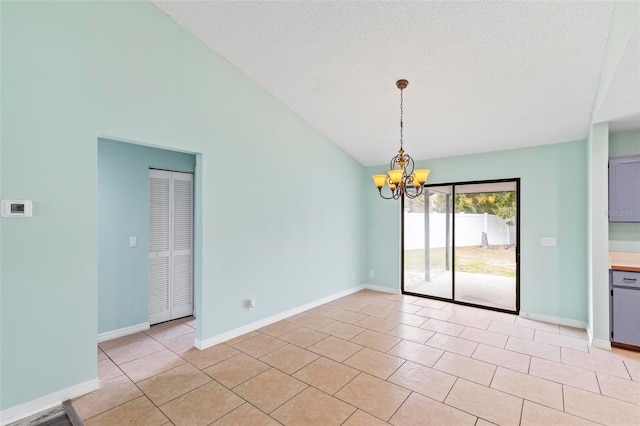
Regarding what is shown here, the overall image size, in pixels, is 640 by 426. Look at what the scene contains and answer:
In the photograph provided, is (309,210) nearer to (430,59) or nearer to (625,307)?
(430,59)

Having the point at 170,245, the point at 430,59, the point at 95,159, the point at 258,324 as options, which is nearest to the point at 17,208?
the point at 95,159

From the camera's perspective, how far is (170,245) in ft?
14.4

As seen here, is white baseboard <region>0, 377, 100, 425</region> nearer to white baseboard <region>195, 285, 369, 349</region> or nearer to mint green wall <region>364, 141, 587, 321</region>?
white baseboard <region>195, 285, 369, 349</region>

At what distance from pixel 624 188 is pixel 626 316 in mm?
1481

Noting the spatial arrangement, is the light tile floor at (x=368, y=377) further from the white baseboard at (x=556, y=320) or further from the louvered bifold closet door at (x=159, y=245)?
the louvered bifold closet door at (x=159, y=245)

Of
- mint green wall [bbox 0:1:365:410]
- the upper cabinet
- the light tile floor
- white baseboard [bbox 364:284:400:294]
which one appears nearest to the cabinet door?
the light tile floor

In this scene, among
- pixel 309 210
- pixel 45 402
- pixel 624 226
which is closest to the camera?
pixel 45 402

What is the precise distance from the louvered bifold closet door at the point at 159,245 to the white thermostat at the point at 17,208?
1.86 metres

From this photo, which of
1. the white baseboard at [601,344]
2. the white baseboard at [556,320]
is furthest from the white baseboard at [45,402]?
the white baseboard at [556,320]

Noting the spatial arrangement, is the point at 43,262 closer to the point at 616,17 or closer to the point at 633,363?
the point at 616,17

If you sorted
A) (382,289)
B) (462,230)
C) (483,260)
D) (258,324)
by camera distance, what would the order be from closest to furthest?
(258,324) < (483,260) < (462,230) < (382,289)

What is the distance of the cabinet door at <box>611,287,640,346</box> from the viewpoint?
11.0 ft

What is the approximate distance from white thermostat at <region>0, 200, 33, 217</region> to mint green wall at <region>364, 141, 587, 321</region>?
18.4 ft

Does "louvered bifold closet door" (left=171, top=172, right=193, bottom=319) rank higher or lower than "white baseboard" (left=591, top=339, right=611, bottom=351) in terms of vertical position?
higher
